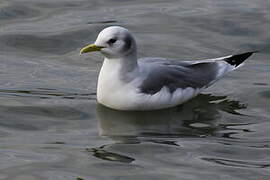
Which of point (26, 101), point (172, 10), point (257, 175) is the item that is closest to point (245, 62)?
point (172, 10)

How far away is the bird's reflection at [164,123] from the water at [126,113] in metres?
0.01

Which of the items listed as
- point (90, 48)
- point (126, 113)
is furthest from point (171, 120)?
point (90, 48)

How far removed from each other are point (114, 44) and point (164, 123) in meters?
1.09

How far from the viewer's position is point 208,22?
Result: 44.9ft

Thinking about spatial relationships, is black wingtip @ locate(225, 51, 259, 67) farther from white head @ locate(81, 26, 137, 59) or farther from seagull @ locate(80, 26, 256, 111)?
white head @ locate(81, 26, 137, 59)

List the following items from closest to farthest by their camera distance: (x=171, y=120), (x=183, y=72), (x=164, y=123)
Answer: (x=164, y=123) < (x=171, y=120) < (x=183, y=72)

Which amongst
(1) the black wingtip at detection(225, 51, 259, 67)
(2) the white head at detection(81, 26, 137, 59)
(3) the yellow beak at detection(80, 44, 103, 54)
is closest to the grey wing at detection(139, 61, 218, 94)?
(1) the black wingtip at detection(225, 51, 259, 67)

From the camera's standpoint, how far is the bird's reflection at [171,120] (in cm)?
934

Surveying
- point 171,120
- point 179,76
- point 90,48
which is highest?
point 90,48

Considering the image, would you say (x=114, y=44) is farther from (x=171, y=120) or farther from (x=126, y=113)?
(x=171, y=120)

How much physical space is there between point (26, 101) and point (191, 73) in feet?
6.77

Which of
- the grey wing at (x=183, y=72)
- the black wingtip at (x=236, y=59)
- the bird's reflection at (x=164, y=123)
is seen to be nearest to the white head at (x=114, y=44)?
the grey wing at (x=183, y=72)

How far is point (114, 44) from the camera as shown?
996 centimetres

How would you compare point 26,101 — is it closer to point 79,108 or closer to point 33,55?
point 79,108
